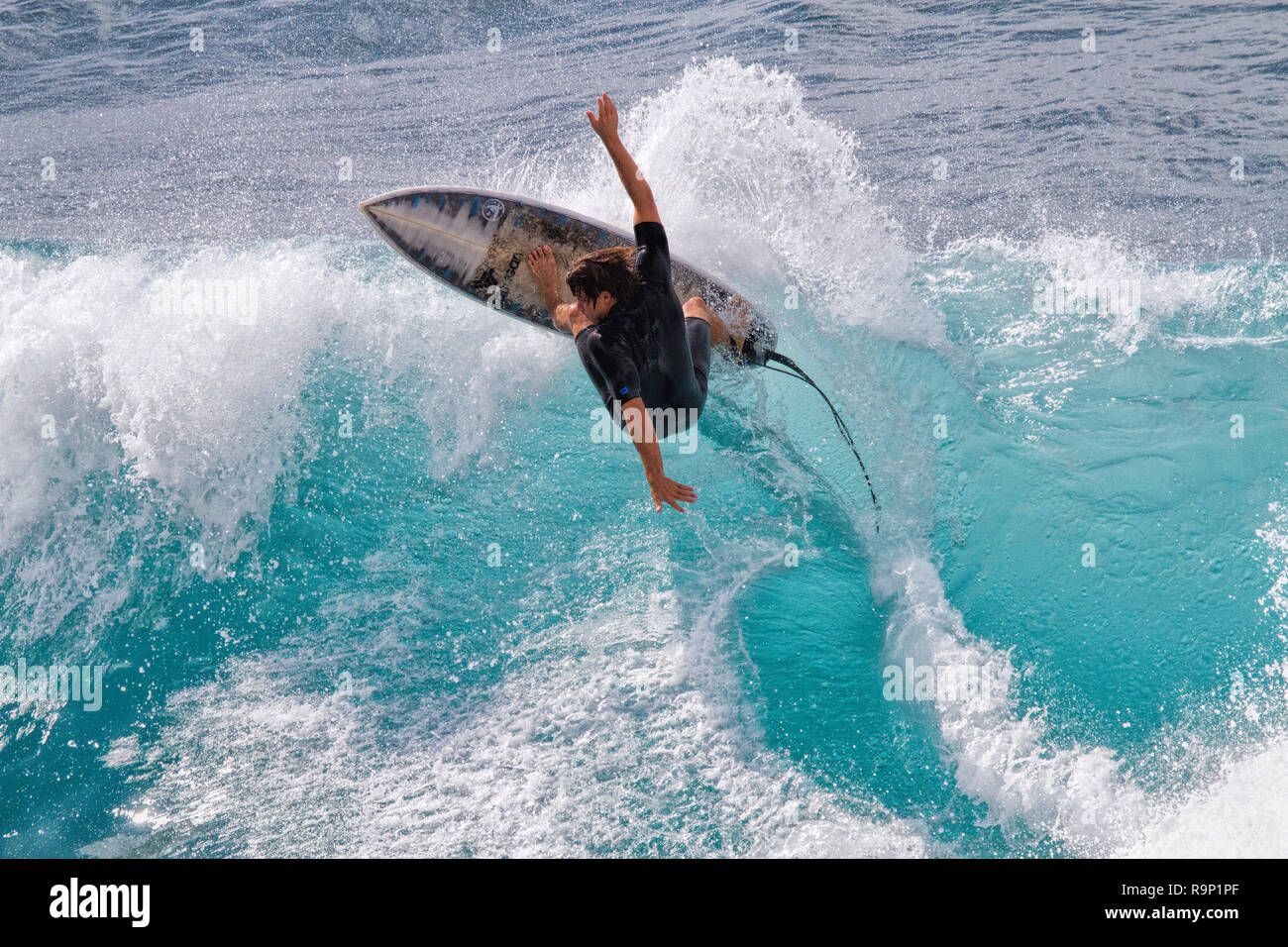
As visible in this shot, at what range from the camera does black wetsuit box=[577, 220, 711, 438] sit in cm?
406

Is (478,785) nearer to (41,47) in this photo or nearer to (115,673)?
(115,673)

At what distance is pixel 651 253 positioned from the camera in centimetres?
416

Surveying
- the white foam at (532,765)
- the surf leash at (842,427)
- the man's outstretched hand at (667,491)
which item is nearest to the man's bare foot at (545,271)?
the man's outstretched hand at (667,491)

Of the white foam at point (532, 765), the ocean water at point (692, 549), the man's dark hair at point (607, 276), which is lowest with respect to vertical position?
the white foam at point (532, 765)

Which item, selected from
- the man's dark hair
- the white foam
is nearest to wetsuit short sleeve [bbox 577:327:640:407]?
the man's dark hair

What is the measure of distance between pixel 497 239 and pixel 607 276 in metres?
2.10

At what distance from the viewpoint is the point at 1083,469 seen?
5.60 m

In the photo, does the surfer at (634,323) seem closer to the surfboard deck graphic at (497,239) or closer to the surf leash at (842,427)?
the surf leash at (842,427)

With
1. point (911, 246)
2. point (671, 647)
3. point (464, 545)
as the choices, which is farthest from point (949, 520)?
point (911, 246)

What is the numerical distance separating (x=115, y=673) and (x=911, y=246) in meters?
7.67

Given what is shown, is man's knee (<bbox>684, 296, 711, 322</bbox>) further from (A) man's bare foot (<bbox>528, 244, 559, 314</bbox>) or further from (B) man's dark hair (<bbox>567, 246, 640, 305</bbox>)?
(B) man's dark hair (<bbox>567, 246, 640, 305</bbox>)

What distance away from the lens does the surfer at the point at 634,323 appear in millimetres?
3807

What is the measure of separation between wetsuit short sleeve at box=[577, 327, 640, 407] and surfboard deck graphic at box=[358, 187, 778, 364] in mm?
1813

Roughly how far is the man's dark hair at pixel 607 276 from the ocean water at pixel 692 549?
1812 mm
